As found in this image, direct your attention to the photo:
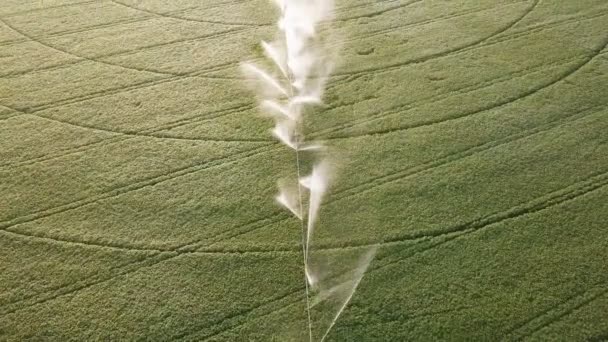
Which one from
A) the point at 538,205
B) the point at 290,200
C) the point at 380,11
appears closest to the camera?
the point at 538,205

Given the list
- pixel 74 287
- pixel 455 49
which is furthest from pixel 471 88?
pixel 74 287

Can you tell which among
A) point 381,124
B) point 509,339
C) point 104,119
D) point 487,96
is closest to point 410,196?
point 381,124

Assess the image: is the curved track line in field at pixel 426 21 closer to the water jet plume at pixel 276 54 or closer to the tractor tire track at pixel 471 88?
the water jet plume at pixel 276 54

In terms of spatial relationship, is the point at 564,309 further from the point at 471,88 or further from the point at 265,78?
the point at 265,78

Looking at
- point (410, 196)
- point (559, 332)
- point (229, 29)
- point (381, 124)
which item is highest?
point (229, 29)

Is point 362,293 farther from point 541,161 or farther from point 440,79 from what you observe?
point 440,79
